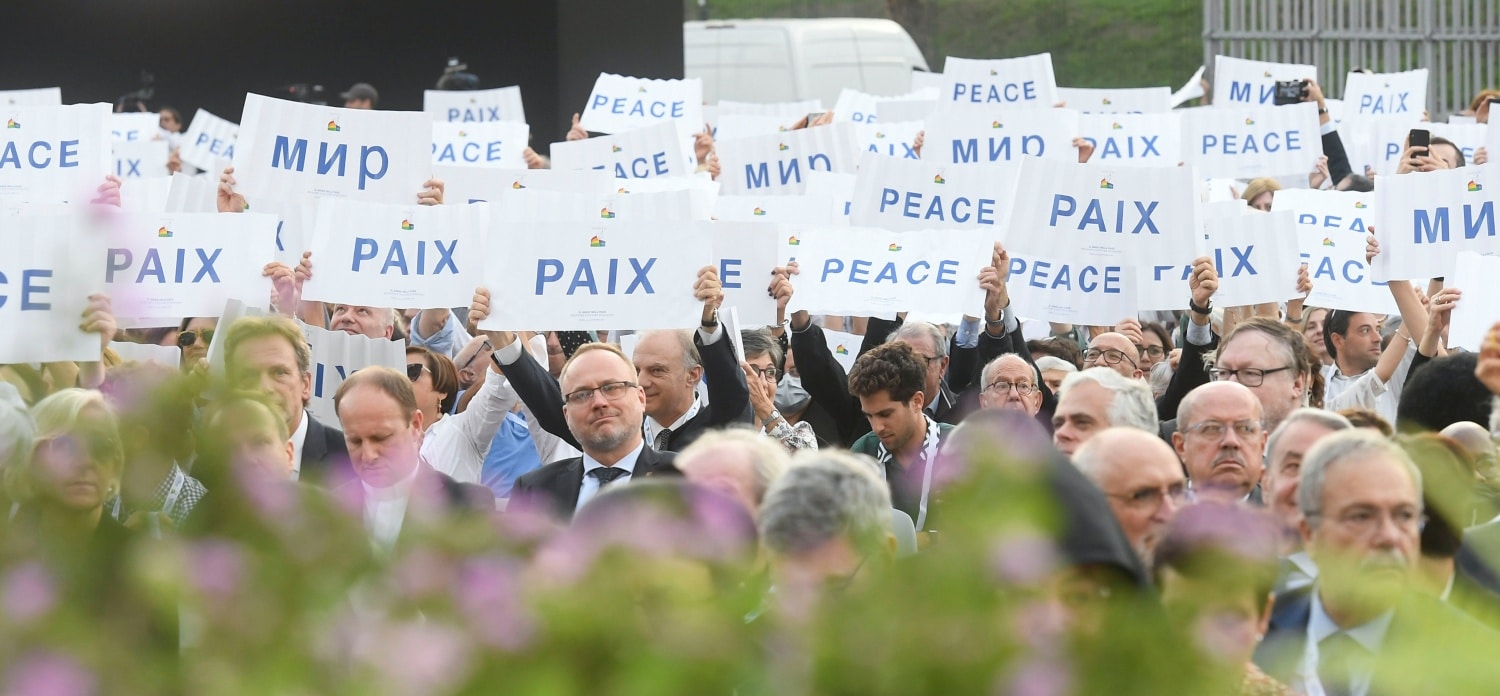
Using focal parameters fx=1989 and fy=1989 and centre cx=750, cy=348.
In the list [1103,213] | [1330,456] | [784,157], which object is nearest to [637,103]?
[784,157]

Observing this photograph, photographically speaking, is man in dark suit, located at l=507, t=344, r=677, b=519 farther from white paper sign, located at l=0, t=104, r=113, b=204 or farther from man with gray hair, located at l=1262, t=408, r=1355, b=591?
white paper sign, located at l=0, t=104, r=113, b=204

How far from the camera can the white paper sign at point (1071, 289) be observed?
771 cm

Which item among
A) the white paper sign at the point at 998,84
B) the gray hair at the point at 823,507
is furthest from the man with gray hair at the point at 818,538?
the white paper sign at the point at 998,84

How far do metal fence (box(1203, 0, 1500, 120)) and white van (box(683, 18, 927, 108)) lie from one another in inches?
145

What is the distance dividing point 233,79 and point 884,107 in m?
7.31

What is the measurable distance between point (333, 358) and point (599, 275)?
96cm

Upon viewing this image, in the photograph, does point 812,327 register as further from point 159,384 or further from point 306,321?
point 159,384

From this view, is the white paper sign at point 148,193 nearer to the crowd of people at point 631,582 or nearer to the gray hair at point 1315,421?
the gray hair at point 1315,421

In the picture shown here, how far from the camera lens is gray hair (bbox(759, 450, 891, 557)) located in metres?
1.21

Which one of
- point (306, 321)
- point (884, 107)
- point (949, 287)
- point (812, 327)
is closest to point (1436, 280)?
point (949, 287)

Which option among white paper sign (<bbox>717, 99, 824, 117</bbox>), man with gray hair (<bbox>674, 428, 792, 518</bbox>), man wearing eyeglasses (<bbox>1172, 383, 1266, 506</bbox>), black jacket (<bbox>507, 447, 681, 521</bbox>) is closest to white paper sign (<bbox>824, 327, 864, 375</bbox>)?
black jacket (<bbox>507, 447, 681, 521</bbox>)

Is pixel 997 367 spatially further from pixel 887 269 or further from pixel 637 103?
pixel 637 103

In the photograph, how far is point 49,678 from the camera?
3.21 feet

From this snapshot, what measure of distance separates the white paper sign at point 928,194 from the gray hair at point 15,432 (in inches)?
309
